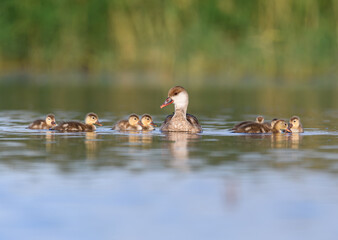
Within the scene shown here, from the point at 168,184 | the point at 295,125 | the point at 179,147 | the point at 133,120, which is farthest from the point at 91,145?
the point at 295,125

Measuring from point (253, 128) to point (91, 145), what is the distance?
9.20 feet

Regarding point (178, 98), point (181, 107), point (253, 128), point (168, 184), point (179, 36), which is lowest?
point (168, 184)

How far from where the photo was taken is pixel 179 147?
11.3 metres

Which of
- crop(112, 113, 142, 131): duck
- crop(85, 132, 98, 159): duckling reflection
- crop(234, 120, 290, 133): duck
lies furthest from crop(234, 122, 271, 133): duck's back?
crop(85, 132, 98, 159): duckling reflection

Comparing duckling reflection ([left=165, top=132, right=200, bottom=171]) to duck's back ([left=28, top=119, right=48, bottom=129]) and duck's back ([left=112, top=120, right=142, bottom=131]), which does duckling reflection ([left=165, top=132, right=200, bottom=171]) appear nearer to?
duck's back ([left=112, top=120, right=142, bottom=131])

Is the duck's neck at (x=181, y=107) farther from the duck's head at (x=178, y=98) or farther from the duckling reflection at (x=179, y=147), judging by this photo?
the duckling reflection at (x=179, y=147)

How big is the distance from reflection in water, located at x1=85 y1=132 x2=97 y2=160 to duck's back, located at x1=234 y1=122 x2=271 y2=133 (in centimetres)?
211

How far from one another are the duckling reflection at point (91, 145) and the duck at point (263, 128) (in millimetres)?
2122

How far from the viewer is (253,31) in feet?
109

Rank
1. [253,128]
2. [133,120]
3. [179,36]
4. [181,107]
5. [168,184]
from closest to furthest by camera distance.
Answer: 1. [168,184]
2. [253,128]
3. [133,120]
4. [181,107]
5. [179,36]

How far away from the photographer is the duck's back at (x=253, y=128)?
13211mm

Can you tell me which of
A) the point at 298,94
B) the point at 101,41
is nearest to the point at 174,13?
the point at 101,41

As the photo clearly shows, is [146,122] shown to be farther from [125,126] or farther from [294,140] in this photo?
[294,140]

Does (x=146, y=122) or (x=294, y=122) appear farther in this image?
(x=146, y=122)
